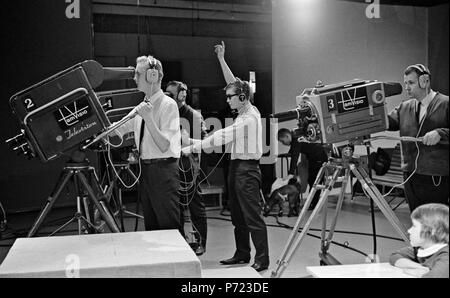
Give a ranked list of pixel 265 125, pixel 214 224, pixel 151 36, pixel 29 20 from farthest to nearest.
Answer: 1. pixel 214 224
2. pixel 265 125
3. pixel 151 36
4. pixel 29 20

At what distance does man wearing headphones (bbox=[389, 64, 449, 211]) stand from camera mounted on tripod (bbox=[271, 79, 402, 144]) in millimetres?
126

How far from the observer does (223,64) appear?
3.97 m

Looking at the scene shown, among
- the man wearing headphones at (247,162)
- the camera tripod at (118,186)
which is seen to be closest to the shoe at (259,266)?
the man wearing headphones at (247,162)

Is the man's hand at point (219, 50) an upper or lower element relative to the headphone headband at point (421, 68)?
upper

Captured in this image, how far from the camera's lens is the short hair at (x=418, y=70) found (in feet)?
9.27

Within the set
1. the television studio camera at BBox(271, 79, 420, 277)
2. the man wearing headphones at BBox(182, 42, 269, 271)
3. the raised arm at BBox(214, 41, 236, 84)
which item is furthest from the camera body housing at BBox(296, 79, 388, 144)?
the raised arm at BBox(214, 41, 236, 84)

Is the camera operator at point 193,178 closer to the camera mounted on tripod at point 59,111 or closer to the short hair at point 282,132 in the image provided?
the short hair at point 282,132

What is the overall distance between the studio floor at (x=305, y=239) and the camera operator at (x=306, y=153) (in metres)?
0.41

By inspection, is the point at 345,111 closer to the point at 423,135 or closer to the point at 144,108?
the point at 423,135
